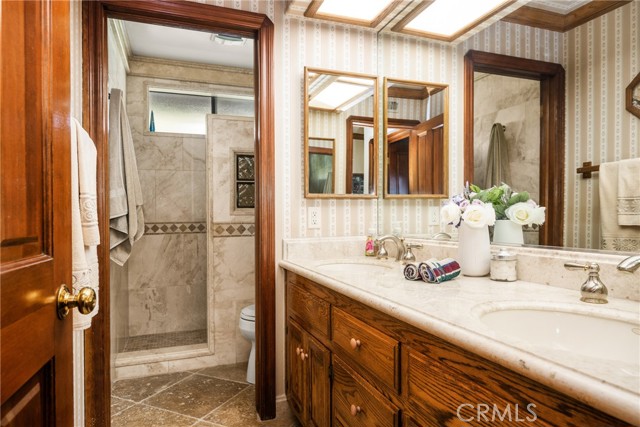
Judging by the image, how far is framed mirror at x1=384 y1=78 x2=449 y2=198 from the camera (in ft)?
5.87

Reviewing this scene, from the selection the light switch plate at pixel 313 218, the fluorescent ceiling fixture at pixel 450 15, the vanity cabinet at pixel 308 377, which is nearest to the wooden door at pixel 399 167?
the light switch plate at pixel 313 218

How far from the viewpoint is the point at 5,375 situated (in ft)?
1.71

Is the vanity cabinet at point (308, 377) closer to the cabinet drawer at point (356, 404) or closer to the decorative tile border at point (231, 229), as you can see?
the cabinet drawer at point (356, 404)

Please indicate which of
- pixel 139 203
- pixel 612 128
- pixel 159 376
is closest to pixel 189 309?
pixel 159 376

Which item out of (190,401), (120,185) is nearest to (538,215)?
(190,401)

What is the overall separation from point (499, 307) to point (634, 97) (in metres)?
0.66

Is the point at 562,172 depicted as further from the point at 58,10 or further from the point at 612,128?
the point at 58,10

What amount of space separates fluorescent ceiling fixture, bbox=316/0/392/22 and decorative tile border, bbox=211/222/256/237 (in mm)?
1674

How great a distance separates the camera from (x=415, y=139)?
202cm

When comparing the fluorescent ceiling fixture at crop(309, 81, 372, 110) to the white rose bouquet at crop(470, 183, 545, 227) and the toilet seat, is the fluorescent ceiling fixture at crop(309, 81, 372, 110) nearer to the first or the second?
the white rose bouquet at crop(470, 183, 545, 227)

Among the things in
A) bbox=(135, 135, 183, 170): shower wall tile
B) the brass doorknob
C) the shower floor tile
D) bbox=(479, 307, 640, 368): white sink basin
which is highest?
bbox=(135, 135, 183, 170): shower wall tile

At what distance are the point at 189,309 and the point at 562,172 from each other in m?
3.12

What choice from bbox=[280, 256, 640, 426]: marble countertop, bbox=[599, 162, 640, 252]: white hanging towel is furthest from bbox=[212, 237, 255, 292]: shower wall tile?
bbox=[599, 162, 640, 252]: white hanging towel

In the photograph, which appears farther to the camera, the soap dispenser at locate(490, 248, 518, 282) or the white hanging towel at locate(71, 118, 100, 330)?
the soap dispenser at locate(490, 248, 518, 282)
